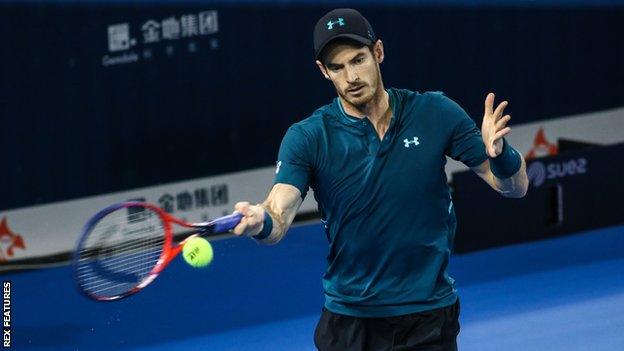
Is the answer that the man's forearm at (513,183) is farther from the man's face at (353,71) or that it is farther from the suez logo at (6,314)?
the suez logo at (6,314)

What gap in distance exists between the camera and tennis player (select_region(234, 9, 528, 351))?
15.1 feet

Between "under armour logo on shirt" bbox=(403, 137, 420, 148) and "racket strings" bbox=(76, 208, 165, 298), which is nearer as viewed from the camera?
"under armour logo on shirt" bbox=(403, 137, 420, 148)

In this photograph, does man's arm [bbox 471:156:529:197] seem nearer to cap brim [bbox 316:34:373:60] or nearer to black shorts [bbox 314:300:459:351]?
black shorts [bbox 314:300:459:351]

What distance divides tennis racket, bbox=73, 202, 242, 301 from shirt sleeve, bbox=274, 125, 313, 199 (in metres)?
0.33

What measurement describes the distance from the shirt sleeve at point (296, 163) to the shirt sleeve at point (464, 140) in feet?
1.61

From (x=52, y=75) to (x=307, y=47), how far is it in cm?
193

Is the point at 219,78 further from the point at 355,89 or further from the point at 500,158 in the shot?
the point at 500,158

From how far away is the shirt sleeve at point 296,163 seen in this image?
15.1 ft

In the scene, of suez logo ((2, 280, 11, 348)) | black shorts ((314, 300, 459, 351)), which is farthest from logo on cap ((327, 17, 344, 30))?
suez logo ((2, 280, 11, 348))

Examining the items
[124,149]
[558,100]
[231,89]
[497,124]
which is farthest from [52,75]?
[497,124]

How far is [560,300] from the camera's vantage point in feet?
27.7

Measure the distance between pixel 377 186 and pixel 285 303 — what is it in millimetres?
3974

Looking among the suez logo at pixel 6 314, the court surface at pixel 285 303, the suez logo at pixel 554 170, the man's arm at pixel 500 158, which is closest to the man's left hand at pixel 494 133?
the man's arm at pixel 500 158

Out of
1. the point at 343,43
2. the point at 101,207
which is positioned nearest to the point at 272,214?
the point at 343,43
